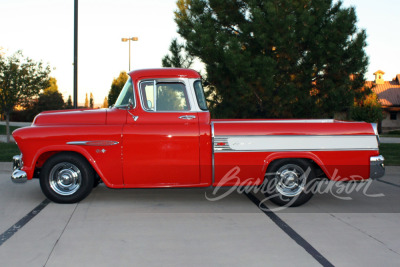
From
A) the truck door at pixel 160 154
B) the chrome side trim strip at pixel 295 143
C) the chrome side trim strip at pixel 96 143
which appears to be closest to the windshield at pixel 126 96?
the truck door at pixel 160 154

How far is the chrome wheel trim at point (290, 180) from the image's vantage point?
712 cm

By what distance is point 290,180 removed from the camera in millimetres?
7156

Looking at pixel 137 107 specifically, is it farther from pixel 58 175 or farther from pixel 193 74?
pixel 58 175

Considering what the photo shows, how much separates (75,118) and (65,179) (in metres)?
1.01

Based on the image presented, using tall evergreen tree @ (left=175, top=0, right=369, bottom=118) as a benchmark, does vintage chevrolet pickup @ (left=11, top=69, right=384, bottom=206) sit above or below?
below

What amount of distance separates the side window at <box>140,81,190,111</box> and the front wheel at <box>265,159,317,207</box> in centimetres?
176

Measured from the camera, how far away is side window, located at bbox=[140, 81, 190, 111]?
23.5 feet

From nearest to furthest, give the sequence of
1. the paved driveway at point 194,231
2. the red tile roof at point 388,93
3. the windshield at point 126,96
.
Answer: the paved driveway at point 194,231 < the windshield at point 126,96 < the red tile roof at point 388,93

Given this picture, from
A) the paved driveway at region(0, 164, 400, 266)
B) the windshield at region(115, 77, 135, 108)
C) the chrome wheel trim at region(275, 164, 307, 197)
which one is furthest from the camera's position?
the windshield at region(115, 77, 135, 108)

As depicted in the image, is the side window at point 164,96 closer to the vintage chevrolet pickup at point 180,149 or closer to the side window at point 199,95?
the vintage chevrolet pickup at point 180,149

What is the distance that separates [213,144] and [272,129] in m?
0.97

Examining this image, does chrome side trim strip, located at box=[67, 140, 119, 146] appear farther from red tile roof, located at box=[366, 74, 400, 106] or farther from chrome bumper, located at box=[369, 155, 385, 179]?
red tile roof, located at box=[366, 74, 400, 106]

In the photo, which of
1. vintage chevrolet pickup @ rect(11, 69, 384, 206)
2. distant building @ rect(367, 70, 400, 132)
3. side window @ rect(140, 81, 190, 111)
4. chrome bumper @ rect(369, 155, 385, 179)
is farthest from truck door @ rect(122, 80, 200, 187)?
distant building @ rect(367, 70, 400, 132)

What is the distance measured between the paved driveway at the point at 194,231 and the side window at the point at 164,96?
1615 millimetres
